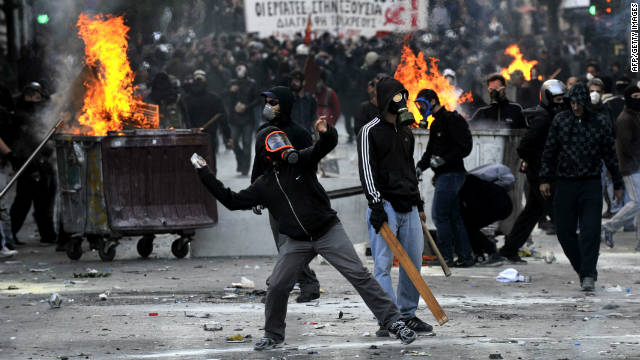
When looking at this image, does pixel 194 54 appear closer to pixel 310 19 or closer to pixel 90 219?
pixel 310 19

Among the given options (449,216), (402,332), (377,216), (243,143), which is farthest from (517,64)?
(402,332)

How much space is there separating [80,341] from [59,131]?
5886 mm

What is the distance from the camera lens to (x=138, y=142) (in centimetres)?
1246

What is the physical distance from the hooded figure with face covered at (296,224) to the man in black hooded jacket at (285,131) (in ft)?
1.84

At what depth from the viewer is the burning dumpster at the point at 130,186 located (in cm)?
1238

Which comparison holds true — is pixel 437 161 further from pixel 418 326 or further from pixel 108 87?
pixel 108 87

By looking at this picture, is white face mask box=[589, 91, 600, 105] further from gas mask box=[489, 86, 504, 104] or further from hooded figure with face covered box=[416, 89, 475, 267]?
hooded figure with face covered box=[416, 89, 475, 267]

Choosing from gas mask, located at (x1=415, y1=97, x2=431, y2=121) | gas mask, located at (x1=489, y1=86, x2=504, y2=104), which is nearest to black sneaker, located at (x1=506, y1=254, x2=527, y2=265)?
gas mask, located at (x1=415, y1=97, x2=431, y2=121)

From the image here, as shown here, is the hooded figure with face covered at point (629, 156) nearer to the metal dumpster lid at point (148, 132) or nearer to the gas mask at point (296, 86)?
the metal dumpster lid at point (148, 132)

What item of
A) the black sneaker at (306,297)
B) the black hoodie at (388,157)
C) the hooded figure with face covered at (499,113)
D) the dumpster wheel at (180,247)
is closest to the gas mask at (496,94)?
the hooded figure with face covered at (499,113)

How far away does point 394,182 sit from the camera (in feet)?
25.6

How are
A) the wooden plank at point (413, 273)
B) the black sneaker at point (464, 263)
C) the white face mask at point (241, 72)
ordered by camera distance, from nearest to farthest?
→ the wooden plank at point (413, 273) < the black sneaker at point (464, 263) < the white face mask at point (241, 72)

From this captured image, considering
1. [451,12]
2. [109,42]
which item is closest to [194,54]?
[451,12]

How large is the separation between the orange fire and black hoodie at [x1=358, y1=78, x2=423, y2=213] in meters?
5.74
